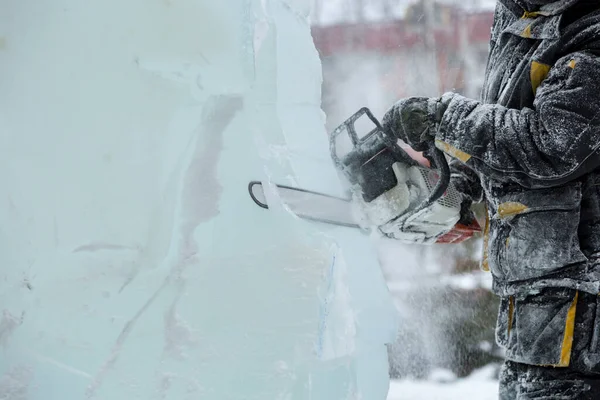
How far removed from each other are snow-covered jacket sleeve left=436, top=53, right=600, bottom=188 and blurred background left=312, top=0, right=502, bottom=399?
325cm

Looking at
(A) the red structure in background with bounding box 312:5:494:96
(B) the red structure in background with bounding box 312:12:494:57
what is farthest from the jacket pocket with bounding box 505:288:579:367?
(B) the red structure in background with bounding box 312:12:494:57

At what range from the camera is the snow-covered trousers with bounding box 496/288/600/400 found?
139 centimetres

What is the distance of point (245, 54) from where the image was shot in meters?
1.19

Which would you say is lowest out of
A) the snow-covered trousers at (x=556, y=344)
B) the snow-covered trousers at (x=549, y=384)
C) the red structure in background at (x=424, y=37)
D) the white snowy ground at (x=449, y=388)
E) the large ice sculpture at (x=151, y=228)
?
the white snowy ground at (x=449, y=388)

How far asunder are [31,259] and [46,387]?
22 cm

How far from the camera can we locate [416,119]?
5.09 feet

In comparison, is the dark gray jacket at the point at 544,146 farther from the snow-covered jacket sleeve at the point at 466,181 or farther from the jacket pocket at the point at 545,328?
the snow-covered jacket sleeve at the point at 466,181

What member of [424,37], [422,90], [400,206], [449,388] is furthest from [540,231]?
[424,37]

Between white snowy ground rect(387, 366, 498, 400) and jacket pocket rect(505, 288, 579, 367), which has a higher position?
jacket pocket rect(505, 288, 579, 367)

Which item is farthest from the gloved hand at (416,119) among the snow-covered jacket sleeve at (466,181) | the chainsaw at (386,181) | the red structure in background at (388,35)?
the red structure in background at (388,35)

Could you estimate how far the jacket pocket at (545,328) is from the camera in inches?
54.9

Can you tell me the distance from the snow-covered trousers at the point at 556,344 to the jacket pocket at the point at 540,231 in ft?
0.23

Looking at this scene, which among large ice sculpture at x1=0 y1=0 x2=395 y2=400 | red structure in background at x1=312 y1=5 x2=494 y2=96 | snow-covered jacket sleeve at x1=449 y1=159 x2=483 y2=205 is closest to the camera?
large ice sculpture at x1=0 y1=0 x2=395 y2=400

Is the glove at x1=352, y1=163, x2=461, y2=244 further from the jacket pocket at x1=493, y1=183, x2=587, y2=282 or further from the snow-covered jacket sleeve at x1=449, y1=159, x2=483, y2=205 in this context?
the jacket pocket at x1=493, y1=183, x2=587, y2=282
